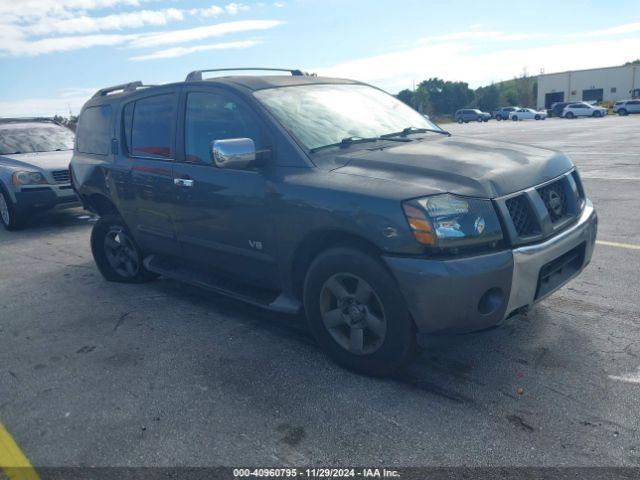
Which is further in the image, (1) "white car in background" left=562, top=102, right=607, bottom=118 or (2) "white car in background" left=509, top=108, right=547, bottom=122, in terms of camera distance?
(2) "white car in background" left=509, top=108, right=547, bottom=122

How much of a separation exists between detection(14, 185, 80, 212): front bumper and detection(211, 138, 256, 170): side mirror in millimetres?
5967

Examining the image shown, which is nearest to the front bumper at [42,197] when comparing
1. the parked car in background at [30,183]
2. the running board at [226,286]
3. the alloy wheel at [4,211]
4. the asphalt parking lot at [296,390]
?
the parked car in background at [30,183]

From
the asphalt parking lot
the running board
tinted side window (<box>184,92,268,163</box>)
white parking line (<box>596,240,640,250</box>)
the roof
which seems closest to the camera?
the asphalt parking lot

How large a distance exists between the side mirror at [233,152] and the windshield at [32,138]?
24.9 feet

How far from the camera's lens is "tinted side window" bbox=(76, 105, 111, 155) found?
5417mm

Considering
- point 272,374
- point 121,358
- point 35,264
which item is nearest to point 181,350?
point 121,358

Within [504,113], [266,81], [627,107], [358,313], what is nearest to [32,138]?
[266,81]

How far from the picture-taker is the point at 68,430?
309 centimetres

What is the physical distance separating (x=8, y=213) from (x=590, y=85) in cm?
8648

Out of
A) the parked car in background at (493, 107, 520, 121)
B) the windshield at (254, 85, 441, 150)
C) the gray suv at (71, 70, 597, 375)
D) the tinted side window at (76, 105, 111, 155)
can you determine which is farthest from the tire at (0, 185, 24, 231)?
the parked car in background at (493, 107, 520, 121)

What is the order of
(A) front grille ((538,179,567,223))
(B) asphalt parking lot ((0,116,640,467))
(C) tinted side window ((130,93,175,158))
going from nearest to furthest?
(B) asphalt parking lot ((0,116,640,467)), (A) front grille ((538,179,567,223)), (C) tinted side window ((130,93,175,158))

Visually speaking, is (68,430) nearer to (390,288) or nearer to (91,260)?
(390,288)

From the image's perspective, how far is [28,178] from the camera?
872cm

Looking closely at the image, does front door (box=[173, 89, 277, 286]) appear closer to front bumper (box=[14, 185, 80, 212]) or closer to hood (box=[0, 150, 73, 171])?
front bumper (box=[14, 185, 80, 212])
